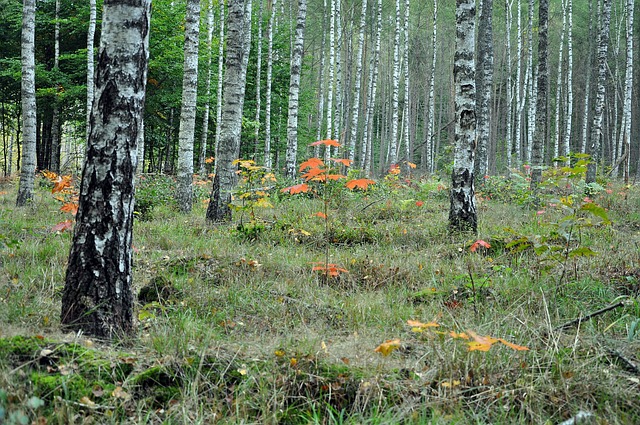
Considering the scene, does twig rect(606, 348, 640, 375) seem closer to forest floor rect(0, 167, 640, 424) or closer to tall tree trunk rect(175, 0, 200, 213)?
forest floor rect(0, 167, 640, 424)

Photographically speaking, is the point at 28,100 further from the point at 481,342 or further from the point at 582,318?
the point at 582,318

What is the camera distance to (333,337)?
335cm

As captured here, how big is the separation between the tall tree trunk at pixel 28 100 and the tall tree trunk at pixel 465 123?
8720 mm

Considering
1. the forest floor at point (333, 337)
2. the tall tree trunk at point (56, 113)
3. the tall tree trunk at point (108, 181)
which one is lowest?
the forest floor at point (333, 337)

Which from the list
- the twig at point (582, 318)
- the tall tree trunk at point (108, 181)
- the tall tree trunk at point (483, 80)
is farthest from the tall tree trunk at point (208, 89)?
the twig at point (582, 318)

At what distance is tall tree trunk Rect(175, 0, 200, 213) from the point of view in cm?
968

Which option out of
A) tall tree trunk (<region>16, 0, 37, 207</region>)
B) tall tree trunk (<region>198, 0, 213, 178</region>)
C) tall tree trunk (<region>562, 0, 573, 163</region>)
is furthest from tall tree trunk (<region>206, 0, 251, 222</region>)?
tall tree trunk (<region>562, 0, 573, 163</region>)

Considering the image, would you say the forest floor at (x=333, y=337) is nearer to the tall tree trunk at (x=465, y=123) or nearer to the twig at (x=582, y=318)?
the twig at (x=582, y=318)

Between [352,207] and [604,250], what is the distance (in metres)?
4.91

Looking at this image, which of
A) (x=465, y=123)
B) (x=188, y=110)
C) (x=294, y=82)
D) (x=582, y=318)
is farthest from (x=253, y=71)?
(x=582, y=318)

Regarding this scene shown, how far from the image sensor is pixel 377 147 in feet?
152

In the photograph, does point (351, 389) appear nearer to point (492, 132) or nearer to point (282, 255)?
point (282, 255)

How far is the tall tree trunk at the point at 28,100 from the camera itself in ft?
32.4

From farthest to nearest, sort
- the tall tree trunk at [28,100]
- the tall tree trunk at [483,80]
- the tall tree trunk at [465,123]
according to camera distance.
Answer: the tall tree trunk at [483,80], the tall tree trunk at [28,100], the tall tree trunk at [465,123]
